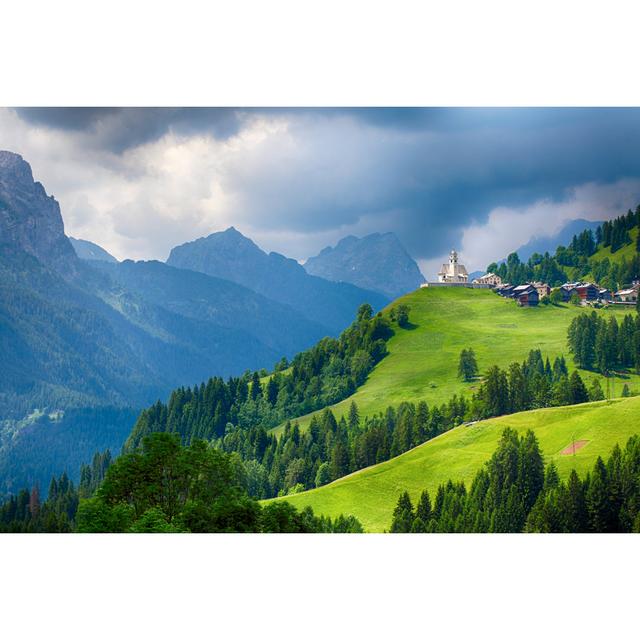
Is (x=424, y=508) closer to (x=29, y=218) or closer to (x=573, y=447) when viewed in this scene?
(x=573, y=447)

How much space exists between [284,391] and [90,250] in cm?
981

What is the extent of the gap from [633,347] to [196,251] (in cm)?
1677

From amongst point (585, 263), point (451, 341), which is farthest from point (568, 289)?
point (451, 341)

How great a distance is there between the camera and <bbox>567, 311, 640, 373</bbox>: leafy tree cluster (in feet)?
102

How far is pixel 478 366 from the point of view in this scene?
31.6 meters

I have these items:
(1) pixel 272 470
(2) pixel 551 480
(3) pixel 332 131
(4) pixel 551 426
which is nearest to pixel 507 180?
(3) pixel 332 131

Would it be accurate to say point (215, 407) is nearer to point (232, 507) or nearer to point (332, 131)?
point (232, 507)

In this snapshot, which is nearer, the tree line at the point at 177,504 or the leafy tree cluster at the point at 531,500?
the tree line at the point at 177,504

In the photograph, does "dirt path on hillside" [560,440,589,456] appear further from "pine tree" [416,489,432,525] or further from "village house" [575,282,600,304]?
"village house" [575,282,600,304]

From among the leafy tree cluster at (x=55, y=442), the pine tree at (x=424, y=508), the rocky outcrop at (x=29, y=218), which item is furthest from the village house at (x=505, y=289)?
the leafy tree cluster at (x=55, y=442)

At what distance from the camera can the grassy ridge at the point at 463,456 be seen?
89.4 ft

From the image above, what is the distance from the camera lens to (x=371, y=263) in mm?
32750

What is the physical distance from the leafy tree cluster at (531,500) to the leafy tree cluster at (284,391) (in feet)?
24.3

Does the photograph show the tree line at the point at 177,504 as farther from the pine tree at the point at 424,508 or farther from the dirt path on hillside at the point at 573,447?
the dirt path on hillside at the point at 573,447
